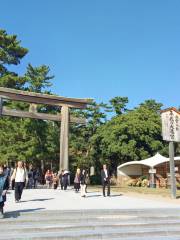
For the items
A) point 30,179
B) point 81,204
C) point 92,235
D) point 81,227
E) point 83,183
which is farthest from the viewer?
point 30,179

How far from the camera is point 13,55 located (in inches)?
1436

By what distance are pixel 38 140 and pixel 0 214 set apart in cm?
2202

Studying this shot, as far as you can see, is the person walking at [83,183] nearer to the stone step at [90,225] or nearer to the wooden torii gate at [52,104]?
the wooden torii gate at [52,104]

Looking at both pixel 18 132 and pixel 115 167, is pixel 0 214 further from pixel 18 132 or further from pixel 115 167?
pixel 115 167

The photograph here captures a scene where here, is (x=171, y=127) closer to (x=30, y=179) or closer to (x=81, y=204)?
(x=81, y=204)

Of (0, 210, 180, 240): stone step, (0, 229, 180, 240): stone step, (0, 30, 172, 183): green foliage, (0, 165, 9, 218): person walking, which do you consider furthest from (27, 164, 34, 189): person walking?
(0, 229, 180, 240): stone step

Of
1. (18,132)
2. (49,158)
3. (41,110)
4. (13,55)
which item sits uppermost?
(13,55)

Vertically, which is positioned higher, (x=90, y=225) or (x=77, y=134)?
(x=77, y=134)

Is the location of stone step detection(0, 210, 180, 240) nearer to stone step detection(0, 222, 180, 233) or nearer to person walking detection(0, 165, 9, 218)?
stone step detection(0, 222, 180, 233)


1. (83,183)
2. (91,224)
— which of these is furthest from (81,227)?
(83,183)

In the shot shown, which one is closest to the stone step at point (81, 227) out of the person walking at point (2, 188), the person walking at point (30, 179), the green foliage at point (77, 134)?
the person walking at point (2, 188)

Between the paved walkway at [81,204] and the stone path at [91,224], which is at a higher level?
the paved walkway at [81,204]

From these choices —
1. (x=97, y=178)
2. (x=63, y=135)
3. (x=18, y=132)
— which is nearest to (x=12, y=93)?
(x=63, y=135)

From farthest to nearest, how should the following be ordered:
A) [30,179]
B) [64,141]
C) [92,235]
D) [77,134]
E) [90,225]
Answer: [77,134], [64,141], [30,179], [90,225], [92,235]
